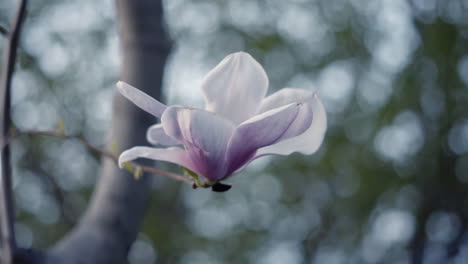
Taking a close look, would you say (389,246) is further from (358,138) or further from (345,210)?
(358,138)

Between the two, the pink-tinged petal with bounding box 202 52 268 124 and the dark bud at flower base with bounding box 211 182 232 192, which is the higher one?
the pink-tinged petal with bounding box 202 52 268 124

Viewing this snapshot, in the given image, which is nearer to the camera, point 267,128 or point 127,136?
point 267,128

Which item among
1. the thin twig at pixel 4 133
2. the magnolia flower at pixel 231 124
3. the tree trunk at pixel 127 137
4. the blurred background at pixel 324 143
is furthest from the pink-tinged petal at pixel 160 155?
the blurred background at pixel 324 143

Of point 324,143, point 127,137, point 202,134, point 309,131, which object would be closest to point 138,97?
point 202,134

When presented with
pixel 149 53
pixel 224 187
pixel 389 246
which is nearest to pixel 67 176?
pixel 389 246

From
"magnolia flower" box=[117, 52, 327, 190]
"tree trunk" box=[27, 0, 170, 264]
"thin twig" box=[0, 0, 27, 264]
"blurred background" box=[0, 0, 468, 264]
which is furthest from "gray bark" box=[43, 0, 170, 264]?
"blurred background" box=[0, 0, 468, 264]

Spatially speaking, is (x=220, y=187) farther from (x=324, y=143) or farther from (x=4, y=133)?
(x=324, y=143)

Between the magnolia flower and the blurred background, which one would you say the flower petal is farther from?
the blurred background
